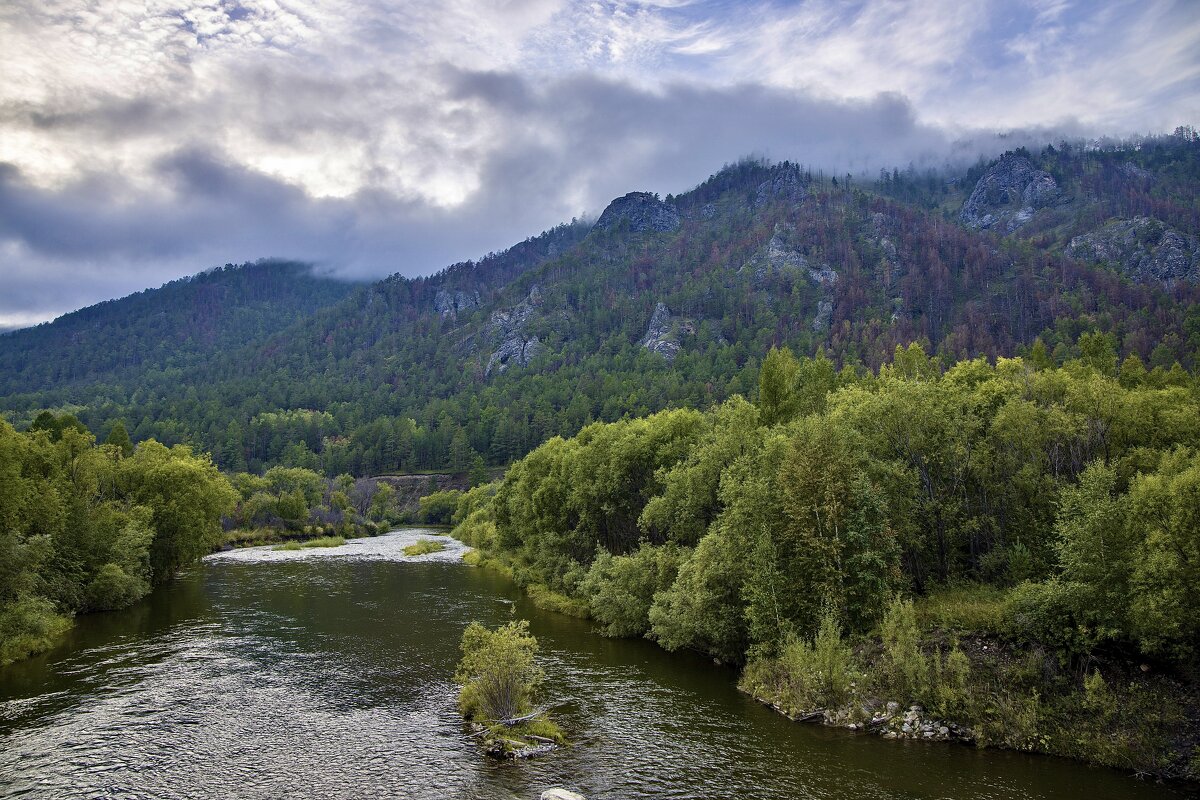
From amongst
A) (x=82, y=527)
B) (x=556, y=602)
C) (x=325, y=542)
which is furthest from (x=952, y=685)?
(x=325, y=542)

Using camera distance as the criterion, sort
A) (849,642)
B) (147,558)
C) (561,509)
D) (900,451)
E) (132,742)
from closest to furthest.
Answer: (132,742), (849,642), (900,451), (147,558), (561,509)

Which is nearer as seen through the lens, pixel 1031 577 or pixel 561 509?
pixel 1031 577

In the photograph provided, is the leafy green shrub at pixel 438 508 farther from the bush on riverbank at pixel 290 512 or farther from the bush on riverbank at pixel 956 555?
the bush on riverbank at pixel 956 555

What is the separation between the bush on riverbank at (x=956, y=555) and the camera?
103 ft

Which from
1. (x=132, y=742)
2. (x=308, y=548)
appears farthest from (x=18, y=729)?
(x=308, y=548)

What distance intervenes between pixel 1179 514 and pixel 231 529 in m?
144

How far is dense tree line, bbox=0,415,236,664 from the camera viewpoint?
4638cm

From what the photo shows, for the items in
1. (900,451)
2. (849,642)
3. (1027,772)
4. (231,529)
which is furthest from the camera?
(231,529)

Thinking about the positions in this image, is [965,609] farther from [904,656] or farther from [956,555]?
[956,555]

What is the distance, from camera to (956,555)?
4788cm

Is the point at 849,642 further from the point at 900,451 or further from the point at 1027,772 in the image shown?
the point at 900,451

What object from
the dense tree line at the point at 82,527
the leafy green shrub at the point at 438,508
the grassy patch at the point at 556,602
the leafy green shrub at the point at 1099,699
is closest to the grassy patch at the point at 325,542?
the dense tree line at the point at 82,527

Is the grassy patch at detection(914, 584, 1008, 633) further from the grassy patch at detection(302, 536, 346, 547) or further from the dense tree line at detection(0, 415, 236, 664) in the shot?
the grassy patch at detection(302, 536, 346, 547)

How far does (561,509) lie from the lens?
78812 mm
